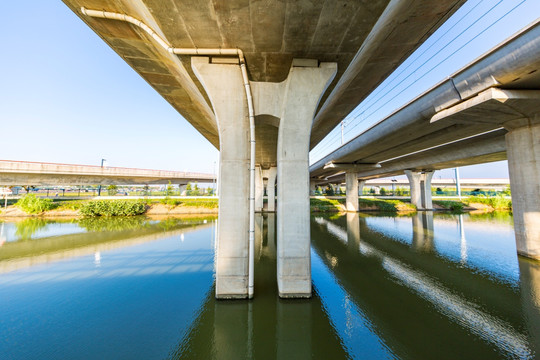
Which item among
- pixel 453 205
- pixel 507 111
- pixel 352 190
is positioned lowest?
pixel 453 205

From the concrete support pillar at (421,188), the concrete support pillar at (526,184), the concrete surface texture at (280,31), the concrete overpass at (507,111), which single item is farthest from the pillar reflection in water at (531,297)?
the concrete support pillar at (421,188)

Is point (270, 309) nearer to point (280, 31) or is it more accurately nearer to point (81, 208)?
point (280, 31)

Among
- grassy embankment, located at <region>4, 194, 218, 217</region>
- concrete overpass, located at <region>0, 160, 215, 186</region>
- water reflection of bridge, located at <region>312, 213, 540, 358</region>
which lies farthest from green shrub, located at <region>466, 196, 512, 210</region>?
concrete overpass, located at <region>0, 160, 215, 186</region>

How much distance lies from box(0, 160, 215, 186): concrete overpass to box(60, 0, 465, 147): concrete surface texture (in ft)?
107

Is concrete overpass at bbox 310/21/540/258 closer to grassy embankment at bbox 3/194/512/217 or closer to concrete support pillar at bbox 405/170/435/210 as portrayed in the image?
concrete support pillar at bbox 405/170/435/210

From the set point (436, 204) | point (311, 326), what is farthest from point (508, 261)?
point (436, 204)

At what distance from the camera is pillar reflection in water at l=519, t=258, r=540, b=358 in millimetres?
4543

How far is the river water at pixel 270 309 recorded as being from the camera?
4.21 m

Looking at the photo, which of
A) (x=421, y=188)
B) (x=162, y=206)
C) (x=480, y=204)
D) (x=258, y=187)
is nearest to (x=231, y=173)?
(x=258, y=187)

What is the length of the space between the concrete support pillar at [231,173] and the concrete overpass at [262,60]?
0.10 feet

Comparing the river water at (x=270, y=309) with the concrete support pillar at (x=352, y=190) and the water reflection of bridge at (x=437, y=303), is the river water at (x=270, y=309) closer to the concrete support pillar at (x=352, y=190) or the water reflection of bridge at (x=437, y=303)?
the water reflection of bridge at (x=437, y=303)

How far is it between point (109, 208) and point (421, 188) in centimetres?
4745

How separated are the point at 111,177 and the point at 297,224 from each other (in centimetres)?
4006

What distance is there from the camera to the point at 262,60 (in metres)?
6.66
